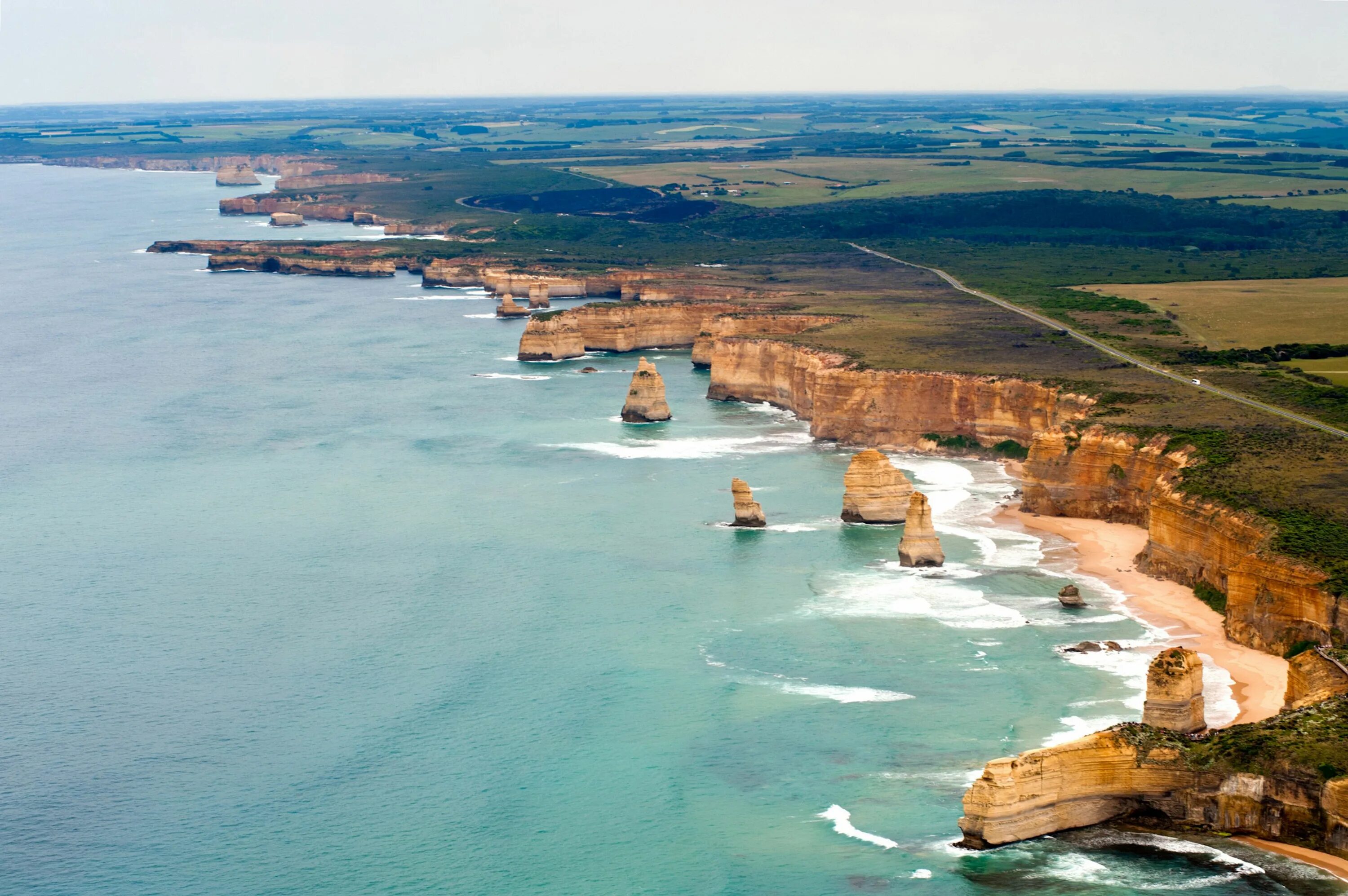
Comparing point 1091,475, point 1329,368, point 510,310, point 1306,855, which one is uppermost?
point 1329,368

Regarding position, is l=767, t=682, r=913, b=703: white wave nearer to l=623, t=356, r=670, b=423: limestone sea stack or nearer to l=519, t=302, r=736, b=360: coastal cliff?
l=623, t=356, r=670, b=423: limestone sea stack

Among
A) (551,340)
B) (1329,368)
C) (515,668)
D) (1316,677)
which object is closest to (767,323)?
(551,340)

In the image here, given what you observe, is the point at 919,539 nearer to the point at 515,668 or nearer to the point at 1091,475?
the point at 1091,475

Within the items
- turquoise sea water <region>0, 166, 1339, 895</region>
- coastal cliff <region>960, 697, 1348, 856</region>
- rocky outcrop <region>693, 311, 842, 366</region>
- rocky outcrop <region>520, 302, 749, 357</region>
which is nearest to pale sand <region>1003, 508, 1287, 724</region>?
turquoise sea water <region>0, 166, 1339, 895</region>

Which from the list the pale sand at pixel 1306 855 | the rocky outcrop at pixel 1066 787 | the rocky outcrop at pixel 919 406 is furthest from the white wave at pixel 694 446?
the pale sand at pixel 1306 855

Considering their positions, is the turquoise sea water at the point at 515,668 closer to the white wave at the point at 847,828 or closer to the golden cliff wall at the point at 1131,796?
the white wave at the point at 847,828

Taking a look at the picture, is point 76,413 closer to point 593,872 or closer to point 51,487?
point 51,487
